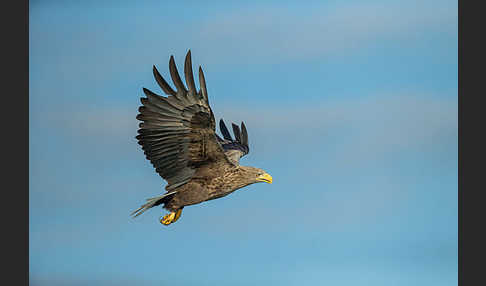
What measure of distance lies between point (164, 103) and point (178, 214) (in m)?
1.30

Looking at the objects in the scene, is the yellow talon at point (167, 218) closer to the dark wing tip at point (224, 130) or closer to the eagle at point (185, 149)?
the eagle at point (185, 149)

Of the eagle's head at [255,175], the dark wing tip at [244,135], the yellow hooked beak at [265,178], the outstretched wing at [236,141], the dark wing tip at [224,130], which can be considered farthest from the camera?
the dark wing tip at [224,130]

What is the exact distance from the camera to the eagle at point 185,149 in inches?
→ 396

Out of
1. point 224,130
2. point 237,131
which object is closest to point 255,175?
point 237,131

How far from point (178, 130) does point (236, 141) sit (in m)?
2.13

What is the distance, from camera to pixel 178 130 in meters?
10.2

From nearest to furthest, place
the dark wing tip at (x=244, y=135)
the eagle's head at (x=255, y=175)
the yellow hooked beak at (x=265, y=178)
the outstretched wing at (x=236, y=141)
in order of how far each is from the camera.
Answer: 1. the eagle's head at (x=255, y=175)
2. the yellow hooked beak at (x=265, y=178)
3. the outstretched wing at (x=236, y=141)
4. the dark wing tip at (x=244, y=135)

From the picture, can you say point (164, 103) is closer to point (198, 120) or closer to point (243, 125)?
→ point (198, 120)

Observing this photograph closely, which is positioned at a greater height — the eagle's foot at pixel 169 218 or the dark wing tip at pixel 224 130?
the dark wing tip at pixel 224 130

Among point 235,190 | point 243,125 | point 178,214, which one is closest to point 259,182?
point 235,190

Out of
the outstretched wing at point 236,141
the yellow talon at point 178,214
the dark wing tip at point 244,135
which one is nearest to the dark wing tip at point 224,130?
the outstretched wing at point 236,141

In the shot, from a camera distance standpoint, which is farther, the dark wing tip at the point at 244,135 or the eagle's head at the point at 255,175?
the dark wing tip at the point at 244,135

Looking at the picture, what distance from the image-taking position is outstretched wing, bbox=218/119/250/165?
11.7 metres

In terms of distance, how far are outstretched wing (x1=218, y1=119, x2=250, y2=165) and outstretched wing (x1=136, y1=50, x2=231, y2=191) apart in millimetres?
1263
